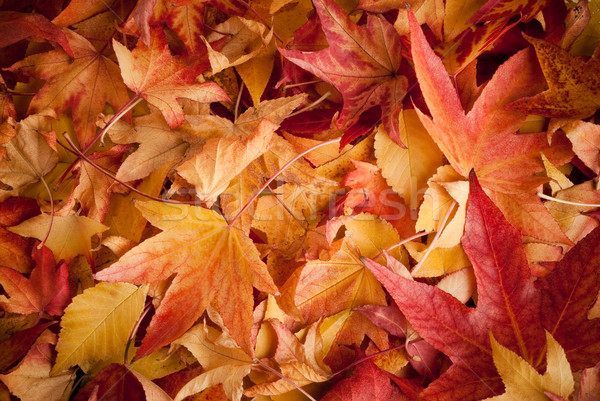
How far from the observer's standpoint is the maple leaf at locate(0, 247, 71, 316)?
68 cm

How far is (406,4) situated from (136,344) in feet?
2.01

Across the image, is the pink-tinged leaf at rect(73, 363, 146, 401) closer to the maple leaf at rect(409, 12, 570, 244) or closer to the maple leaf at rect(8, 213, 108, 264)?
the maple leaf at rect(8, 213, 108, 264)

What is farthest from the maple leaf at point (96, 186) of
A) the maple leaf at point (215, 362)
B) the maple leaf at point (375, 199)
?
the maple leaf at point (375, 199)

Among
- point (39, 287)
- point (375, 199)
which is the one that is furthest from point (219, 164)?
point (39, 287)

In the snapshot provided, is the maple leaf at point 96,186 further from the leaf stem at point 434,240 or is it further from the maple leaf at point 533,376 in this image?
the maple leaf at point 533,376

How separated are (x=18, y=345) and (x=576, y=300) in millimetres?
775

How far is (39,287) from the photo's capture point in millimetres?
688

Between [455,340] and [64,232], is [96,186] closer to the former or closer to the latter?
[64,232]

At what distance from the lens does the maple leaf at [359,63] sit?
0.59 m

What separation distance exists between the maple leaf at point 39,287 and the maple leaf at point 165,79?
0.29m

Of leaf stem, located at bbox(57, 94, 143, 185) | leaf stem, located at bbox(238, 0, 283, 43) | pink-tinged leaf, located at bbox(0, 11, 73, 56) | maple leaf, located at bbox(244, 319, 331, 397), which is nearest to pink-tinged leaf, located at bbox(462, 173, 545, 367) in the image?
maple leaf, located at bbox(244, 319, 331, 397)

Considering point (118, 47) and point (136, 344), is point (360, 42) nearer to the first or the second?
point (118, 47)

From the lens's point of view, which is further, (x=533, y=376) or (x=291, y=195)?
(x=291, y=195)

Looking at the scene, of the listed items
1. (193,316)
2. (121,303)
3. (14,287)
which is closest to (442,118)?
(193,316)
